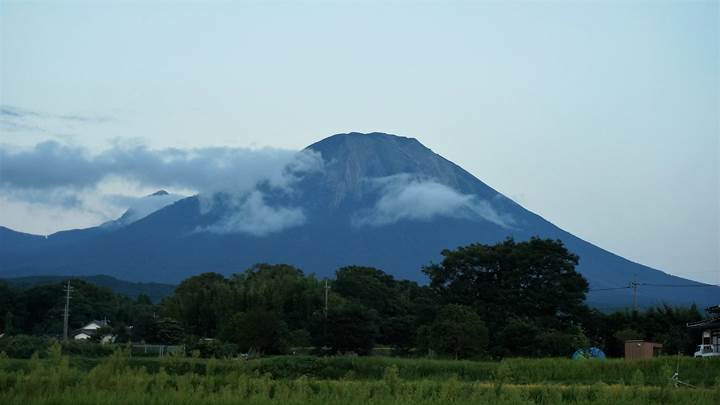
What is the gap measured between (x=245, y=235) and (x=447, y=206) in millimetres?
44715

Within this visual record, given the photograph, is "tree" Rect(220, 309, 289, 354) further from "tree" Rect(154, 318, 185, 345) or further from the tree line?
"tree" Rect(154, 318, 185, 345)

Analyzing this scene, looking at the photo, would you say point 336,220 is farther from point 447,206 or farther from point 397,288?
point 397,288

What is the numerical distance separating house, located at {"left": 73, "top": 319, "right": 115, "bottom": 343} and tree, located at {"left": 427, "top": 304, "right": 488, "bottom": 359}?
23427 millimetres

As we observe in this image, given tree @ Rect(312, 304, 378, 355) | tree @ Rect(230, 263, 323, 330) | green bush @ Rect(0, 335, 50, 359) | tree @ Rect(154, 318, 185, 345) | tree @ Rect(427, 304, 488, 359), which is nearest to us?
green bush @ Rect(0, 335, 50, 359)

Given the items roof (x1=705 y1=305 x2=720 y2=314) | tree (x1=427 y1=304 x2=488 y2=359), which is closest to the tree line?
tree (x1=427 y1=304 x2=488 y2=359)

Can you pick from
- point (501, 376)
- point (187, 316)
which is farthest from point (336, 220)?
point (501, 376)

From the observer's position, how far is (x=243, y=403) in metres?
13.6

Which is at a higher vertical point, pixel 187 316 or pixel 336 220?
pixel 336 220

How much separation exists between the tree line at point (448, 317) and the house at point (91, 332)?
1002 millimetres

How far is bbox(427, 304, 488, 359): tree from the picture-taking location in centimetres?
4097

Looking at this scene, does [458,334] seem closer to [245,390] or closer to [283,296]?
[283,296]

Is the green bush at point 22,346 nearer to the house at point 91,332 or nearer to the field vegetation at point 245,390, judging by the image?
the house at point 91,332

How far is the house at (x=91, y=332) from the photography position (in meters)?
60.0

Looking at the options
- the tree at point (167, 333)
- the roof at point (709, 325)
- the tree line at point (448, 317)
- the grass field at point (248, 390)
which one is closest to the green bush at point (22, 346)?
the tree line at point (448, 317)
